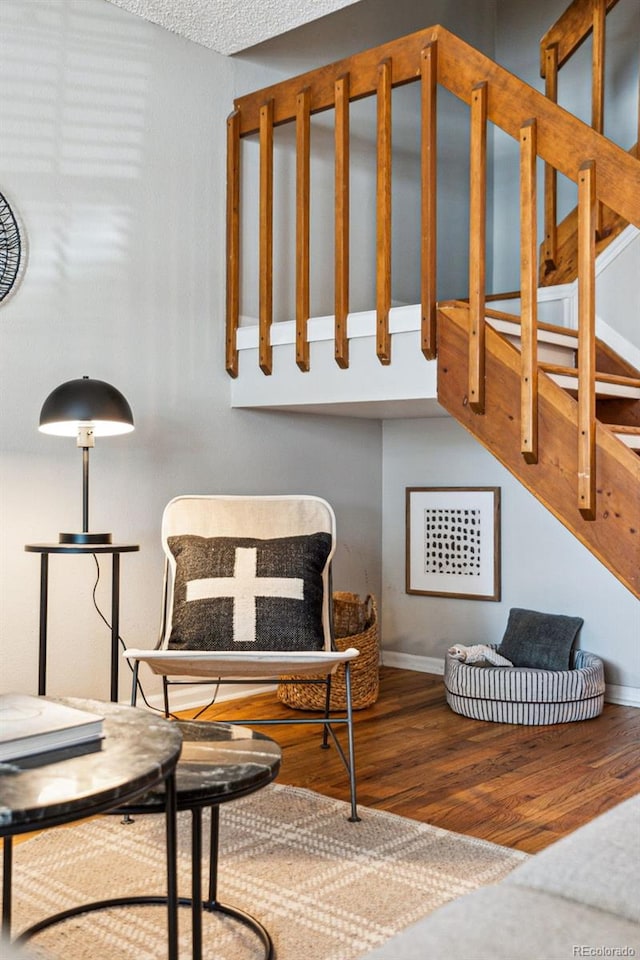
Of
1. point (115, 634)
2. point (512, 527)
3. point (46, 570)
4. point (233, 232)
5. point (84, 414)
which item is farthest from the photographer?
point (512, 527)

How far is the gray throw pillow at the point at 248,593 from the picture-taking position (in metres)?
2.98

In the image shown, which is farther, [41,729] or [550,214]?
[550,214]

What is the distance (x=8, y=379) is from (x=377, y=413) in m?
1.70

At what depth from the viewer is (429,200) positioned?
333 centimetres

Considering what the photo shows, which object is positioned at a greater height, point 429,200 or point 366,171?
point 366,171

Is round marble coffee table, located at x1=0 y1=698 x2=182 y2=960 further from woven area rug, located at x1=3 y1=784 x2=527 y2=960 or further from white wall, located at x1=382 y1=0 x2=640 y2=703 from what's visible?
white wall, located at x1=382 y1=0 x2=640 y2=703

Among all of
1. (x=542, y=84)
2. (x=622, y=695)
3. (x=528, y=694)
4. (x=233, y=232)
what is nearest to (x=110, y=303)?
(x=233, y=232)

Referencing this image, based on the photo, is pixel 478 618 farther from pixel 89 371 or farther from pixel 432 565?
pixel 89 371

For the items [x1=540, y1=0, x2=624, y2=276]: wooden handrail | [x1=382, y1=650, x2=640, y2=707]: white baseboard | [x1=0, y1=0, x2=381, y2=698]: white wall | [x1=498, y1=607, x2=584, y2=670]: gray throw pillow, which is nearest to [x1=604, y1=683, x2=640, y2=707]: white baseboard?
[x1=382, y1=650, x2=640, y2=707]: white baseboard

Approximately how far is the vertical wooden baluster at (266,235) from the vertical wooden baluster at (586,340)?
1.49 meters

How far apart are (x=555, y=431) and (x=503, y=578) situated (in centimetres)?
166

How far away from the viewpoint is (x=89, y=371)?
3.55 meters

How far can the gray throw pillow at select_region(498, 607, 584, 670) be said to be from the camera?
155 inches

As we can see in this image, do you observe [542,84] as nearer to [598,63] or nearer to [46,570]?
[598,63]
